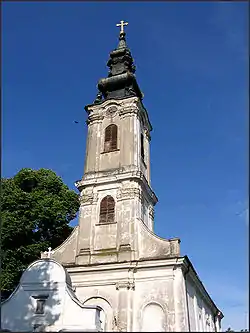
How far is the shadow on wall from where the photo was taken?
1544 centimetres

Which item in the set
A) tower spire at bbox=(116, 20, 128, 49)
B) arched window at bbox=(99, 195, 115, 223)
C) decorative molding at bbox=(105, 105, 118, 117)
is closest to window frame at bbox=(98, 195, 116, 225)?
arched window at bbox=(99, 195, 115, 223)

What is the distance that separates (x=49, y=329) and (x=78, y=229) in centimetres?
590

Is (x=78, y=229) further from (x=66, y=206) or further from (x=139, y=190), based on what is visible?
(x=66, y=206)

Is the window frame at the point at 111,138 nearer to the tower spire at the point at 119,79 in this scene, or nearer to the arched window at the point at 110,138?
the arched window at the point at 110,138

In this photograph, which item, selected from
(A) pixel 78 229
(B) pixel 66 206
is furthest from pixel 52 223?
(A) pixel 78 229

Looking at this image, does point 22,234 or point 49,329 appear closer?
point 49,329

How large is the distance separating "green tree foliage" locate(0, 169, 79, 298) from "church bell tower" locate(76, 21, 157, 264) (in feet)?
15.7

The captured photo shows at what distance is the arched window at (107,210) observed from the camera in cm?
1984

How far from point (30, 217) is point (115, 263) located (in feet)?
28.0

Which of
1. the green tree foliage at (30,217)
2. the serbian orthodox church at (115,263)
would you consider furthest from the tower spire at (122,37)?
the green tree foliage at (30,217)

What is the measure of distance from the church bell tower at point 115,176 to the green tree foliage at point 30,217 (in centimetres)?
479

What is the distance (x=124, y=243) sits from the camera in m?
18.6

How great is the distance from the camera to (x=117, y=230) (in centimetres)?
1930

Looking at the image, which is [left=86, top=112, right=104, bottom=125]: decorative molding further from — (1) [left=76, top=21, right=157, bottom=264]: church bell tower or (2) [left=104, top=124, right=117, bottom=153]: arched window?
(2) [left=104, top=124, right=117, bottom=153]: arched window
